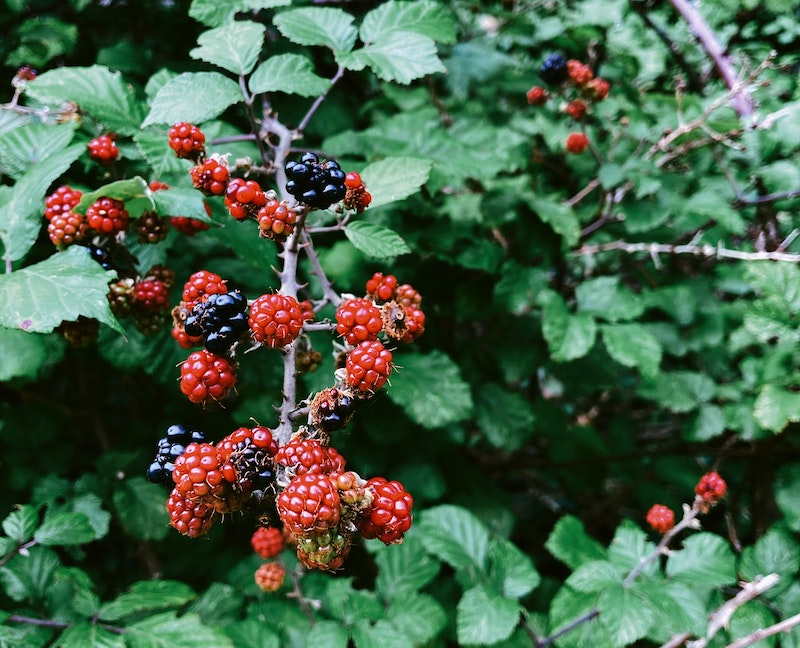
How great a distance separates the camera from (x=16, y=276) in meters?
1.06

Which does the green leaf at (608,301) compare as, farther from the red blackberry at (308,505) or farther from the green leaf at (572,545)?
the red blackberry at (308,505)

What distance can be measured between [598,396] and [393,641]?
180 centimetres

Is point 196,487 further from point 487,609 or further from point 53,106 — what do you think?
point 53,106

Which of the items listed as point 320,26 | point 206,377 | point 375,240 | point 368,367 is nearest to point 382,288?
point 375,240

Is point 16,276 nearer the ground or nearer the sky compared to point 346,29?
nearer the ground

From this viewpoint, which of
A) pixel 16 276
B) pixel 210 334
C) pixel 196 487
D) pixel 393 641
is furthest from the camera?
pixel 393 641

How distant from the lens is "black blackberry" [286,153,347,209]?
36.5 inches

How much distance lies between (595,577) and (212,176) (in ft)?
4.22

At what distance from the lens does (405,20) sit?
1.51 m

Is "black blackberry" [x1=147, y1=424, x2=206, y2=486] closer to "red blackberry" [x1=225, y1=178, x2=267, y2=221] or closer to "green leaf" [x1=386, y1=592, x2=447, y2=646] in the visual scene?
"red blackberry" [x1=225, y1=178, x2=267, y2=221]

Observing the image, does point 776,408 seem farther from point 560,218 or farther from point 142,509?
point 142,509

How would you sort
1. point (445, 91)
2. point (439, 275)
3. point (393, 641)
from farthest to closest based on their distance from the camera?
point (445, 91)
point (439, 275)
point (393, 641)

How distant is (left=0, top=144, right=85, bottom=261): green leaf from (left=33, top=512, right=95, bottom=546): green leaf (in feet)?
2.16

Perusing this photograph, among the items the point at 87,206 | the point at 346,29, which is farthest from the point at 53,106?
the point at 346,29
